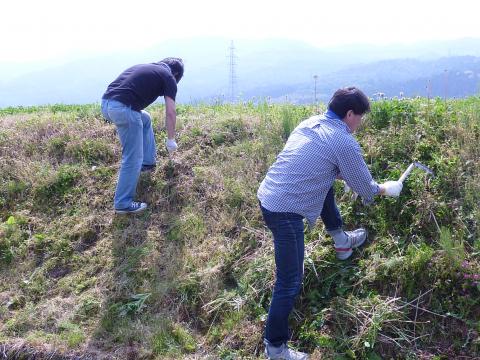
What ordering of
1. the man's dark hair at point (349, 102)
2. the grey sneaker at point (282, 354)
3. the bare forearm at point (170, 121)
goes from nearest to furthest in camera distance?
the man's dark hair at point (349, 102), the grey sneaker at point (282, 354), the bare forearm at point (170, 121)

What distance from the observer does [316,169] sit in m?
3.27

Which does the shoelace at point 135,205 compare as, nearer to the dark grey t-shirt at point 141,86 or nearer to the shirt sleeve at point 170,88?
the dark grey t-shirt at point 141,86

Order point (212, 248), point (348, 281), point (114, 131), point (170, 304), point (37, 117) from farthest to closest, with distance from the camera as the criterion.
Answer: point (37, 117) → point (114, 131) → point (212, 248) → point (170, 304) → point (348, 281)

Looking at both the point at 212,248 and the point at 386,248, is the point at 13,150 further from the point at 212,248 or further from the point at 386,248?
the point at 386,248

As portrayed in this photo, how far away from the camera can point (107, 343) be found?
4160 millimetres

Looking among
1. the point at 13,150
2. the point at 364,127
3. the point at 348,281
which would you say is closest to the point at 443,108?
the point at 364,127

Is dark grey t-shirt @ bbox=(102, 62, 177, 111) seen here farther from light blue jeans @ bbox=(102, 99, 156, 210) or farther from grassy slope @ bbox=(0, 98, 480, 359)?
grassy slope @ bbox=(0, 98, 480, 359)

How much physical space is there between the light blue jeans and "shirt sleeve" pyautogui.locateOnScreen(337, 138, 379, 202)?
2.74m

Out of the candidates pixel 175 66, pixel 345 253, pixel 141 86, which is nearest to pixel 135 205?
pixel 141 86

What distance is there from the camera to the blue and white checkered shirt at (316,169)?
3.23 metres

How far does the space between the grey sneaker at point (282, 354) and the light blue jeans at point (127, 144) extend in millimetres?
2587

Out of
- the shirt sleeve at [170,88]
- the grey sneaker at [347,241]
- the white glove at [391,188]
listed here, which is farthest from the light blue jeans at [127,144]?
the white glove at [391,188]

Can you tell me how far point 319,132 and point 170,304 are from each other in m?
2.29

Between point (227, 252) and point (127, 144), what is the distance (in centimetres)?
172
